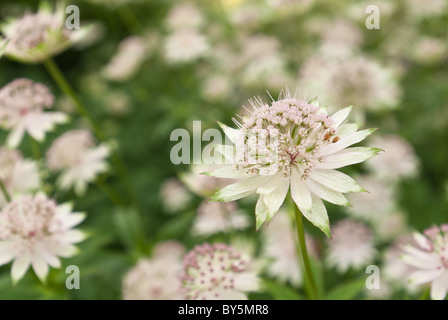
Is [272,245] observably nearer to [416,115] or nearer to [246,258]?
[246,258]

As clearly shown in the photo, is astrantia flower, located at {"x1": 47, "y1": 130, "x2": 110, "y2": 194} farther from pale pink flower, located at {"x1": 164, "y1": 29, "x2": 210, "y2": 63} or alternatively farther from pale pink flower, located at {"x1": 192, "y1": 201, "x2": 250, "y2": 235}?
pale pink flower, located at {"x1": 164, "y1": 29, "x2": 210, "y2": 63}

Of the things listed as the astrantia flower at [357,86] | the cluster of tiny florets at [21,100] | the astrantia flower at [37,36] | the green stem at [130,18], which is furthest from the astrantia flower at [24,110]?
the green stem at [130,18]

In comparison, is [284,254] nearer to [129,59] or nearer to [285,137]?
[285,137]

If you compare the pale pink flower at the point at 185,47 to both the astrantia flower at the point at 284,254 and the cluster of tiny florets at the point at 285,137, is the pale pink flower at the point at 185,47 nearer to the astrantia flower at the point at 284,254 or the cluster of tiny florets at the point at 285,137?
the astrantia flower at the point at 284,254

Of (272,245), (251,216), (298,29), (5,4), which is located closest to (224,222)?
(272,245)

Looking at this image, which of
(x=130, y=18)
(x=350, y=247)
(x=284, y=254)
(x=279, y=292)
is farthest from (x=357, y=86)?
(x=130, y=18)
